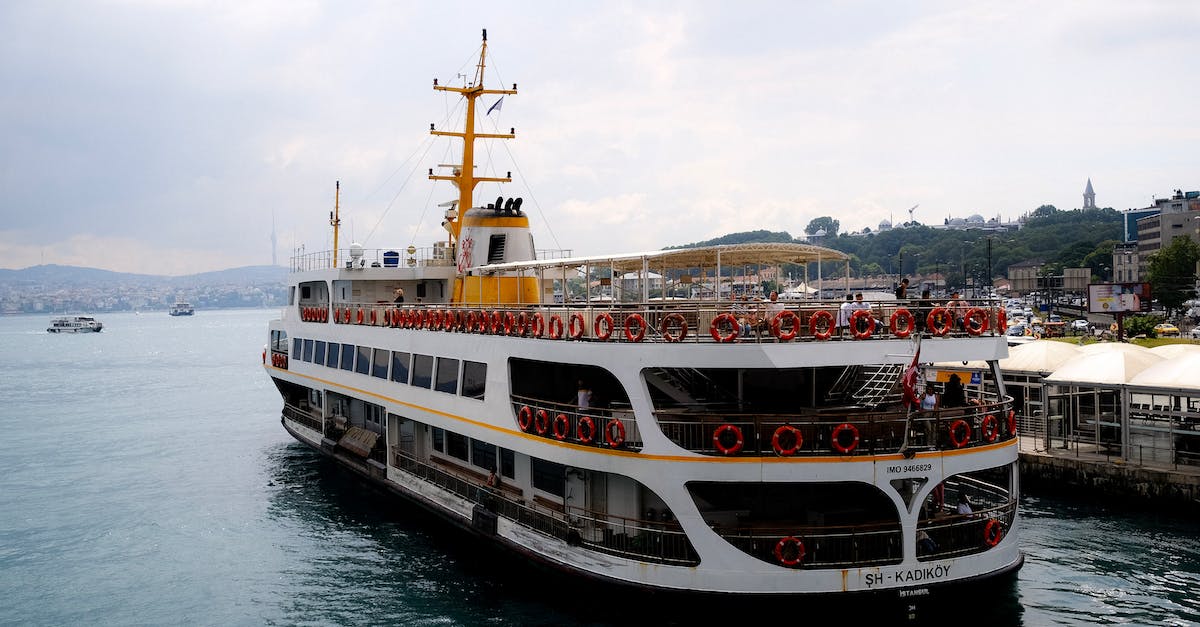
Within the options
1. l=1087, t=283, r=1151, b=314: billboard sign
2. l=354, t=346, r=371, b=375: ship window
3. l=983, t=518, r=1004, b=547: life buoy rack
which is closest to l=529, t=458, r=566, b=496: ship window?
l=983, t=518, r=1004, b=547: life buoy rack

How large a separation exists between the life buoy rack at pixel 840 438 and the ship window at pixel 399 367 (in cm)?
1344

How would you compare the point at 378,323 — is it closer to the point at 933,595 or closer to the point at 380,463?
the point at 380,463

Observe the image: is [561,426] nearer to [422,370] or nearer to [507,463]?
[507,463]

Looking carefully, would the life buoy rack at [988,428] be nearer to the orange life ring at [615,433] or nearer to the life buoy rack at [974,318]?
the life buoy rack at [974,318]

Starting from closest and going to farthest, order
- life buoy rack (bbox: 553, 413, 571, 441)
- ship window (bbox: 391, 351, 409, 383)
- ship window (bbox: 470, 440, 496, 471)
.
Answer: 1. life buoy rack (bbox: 553, 413, 571, 441)
2. ship window (bbox: 470, 440, 496, 471)
3. ship window (bbox: 391, 351, 409, 383)

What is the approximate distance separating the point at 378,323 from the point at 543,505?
10138 mm

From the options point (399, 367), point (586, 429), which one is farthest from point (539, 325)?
point (399, 367)

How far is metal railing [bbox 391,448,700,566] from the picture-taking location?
52.8 ft

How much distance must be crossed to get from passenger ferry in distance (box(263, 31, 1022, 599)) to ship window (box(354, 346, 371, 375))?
14.4ft

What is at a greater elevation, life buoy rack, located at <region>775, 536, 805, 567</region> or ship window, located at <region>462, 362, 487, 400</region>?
ship window, located at <region>462, 362, 487, 400</region>

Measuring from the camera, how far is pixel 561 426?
1750 centimetres

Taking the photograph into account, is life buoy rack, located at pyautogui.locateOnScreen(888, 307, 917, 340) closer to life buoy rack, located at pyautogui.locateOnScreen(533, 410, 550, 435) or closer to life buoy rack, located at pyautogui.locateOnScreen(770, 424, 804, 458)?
life buoy rack, located at pyautogui.locateOnScreen(770, 424, 804, 458)

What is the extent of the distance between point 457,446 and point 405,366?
277 centimetres

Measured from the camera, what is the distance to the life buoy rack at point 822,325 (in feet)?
52.0
